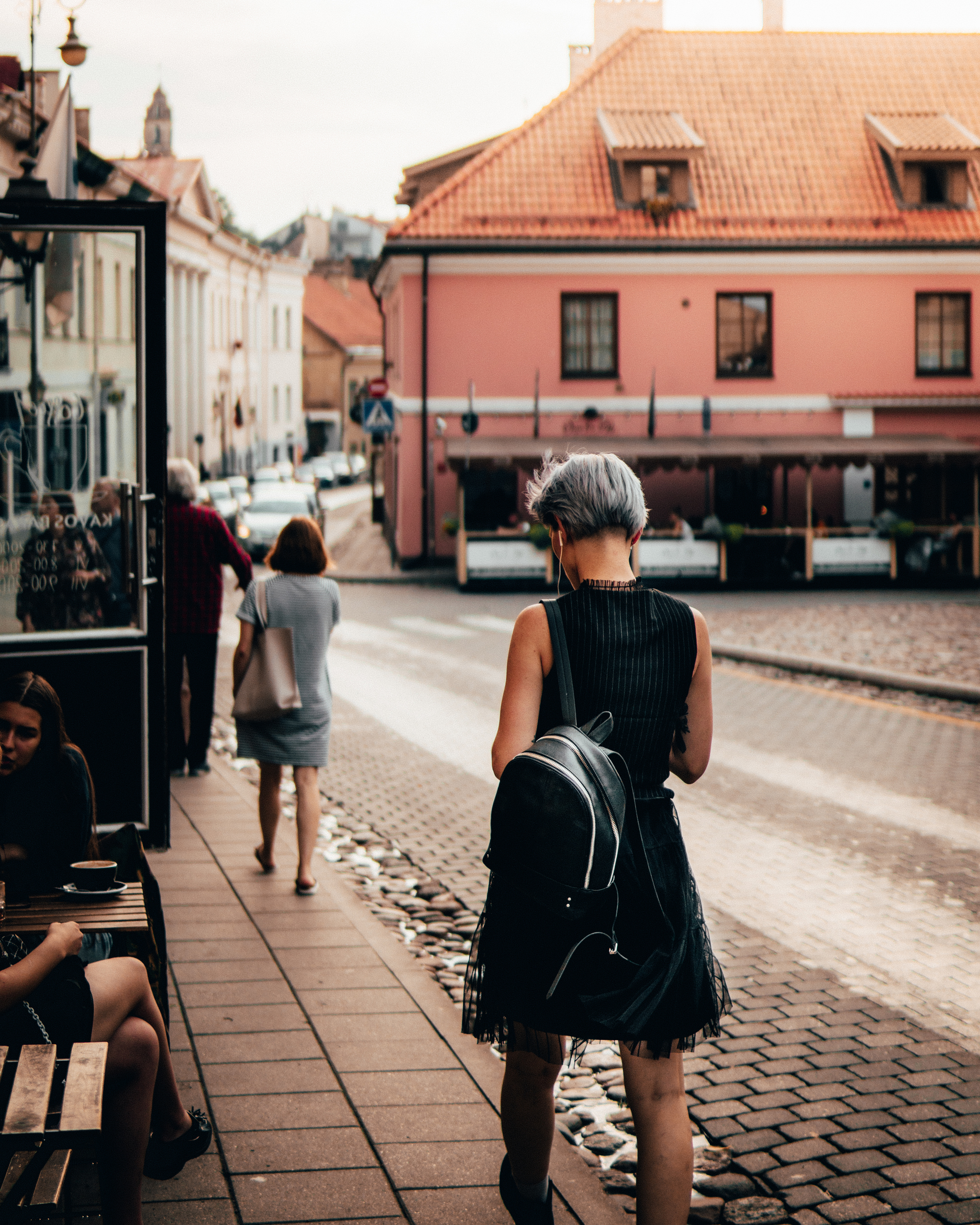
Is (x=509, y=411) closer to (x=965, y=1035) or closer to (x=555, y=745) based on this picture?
(x=965, y=1035)

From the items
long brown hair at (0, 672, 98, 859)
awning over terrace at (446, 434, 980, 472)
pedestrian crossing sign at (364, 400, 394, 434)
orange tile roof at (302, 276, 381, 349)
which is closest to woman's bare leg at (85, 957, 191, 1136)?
long brown hair at (0, 672, 98, 859)

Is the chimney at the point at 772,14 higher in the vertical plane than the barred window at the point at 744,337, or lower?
higher

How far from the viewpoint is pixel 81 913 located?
398cm

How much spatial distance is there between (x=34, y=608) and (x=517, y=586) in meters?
20.5

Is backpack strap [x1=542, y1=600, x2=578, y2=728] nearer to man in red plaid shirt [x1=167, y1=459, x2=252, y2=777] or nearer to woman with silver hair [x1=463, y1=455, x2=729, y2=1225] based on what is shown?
woman with silver hair [x1=463, y1=455, x2=729, y2=1225]

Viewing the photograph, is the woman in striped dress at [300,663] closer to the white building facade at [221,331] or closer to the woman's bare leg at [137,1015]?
the woman's bare leg at [137,1015]

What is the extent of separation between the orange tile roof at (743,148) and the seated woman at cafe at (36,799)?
2633cm

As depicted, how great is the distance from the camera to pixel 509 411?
30.4m

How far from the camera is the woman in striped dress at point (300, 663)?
7.04 m

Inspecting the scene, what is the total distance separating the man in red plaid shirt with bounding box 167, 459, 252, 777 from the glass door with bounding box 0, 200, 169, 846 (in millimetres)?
2479

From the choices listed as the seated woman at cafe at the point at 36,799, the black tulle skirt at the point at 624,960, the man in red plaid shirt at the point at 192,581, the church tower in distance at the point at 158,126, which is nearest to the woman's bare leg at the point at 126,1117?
the seated woman at cafe at the point at 36,799

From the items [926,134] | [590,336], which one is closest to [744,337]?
[590,336]

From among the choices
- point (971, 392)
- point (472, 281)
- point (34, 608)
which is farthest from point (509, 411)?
point (34, 608)

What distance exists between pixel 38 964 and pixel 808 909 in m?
4.31
